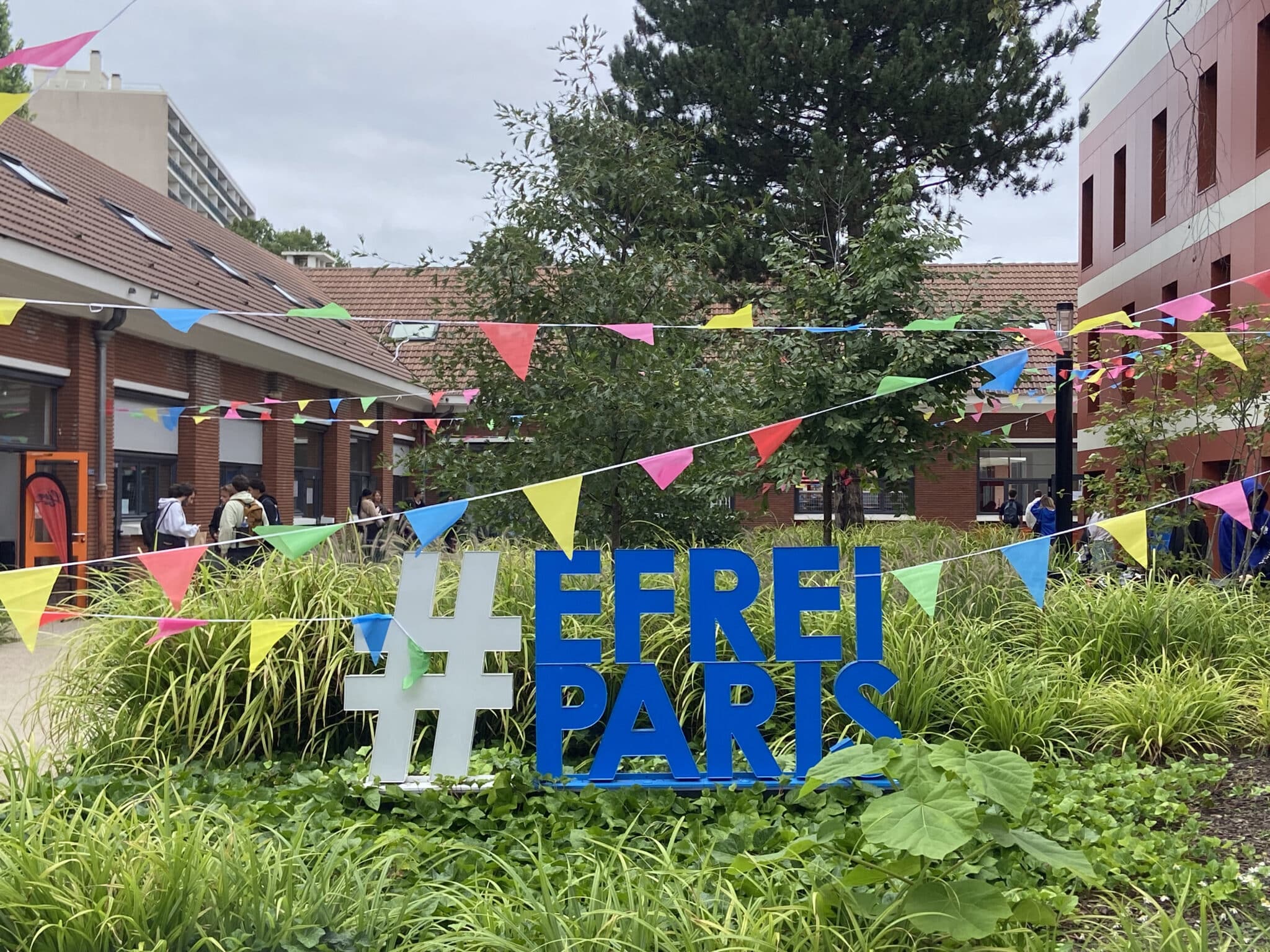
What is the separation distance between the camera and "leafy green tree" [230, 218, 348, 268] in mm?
54656

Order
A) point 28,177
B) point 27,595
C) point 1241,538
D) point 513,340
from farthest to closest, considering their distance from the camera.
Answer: point 28,177
point 1241,538
point 513,340
point 27,595

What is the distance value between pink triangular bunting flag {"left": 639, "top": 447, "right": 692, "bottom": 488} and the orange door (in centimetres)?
953

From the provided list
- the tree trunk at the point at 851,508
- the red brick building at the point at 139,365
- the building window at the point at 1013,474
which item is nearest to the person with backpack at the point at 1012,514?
the building window at the point at 1013,474

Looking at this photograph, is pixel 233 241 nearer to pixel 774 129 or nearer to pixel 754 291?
pixel 774 129

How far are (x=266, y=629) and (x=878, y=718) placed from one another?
263 centimetres

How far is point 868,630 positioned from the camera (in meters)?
4.98

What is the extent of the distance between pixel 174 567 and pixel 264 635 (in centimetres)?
44

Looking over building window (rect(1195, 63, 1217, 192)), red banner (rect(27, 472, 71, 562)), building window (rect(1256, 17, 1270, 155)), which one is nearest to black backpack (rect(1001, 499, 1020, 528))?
building window (rect(1195, 63, 1217, 192))

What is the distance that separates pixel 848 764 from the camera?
11.5ft

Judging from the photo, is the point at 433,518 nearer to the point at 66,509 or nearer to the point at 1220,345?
the point at 1220,345

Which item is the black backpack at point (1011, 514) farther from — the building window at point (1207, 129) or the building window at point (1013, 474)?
the building window at point (1207, 129)

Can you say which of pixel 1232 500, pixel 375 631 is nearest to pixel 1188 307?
pixel 1232 500

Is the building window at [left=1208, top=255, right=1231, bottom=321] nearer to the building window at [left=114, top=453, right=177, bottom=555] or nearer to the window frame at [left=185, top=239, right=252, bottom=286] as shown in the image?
the building window at [left=114, top=453, right=177, bottom=555]

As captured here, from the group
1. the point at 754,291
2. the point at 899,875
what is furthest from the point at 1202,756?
the point at 754,291
